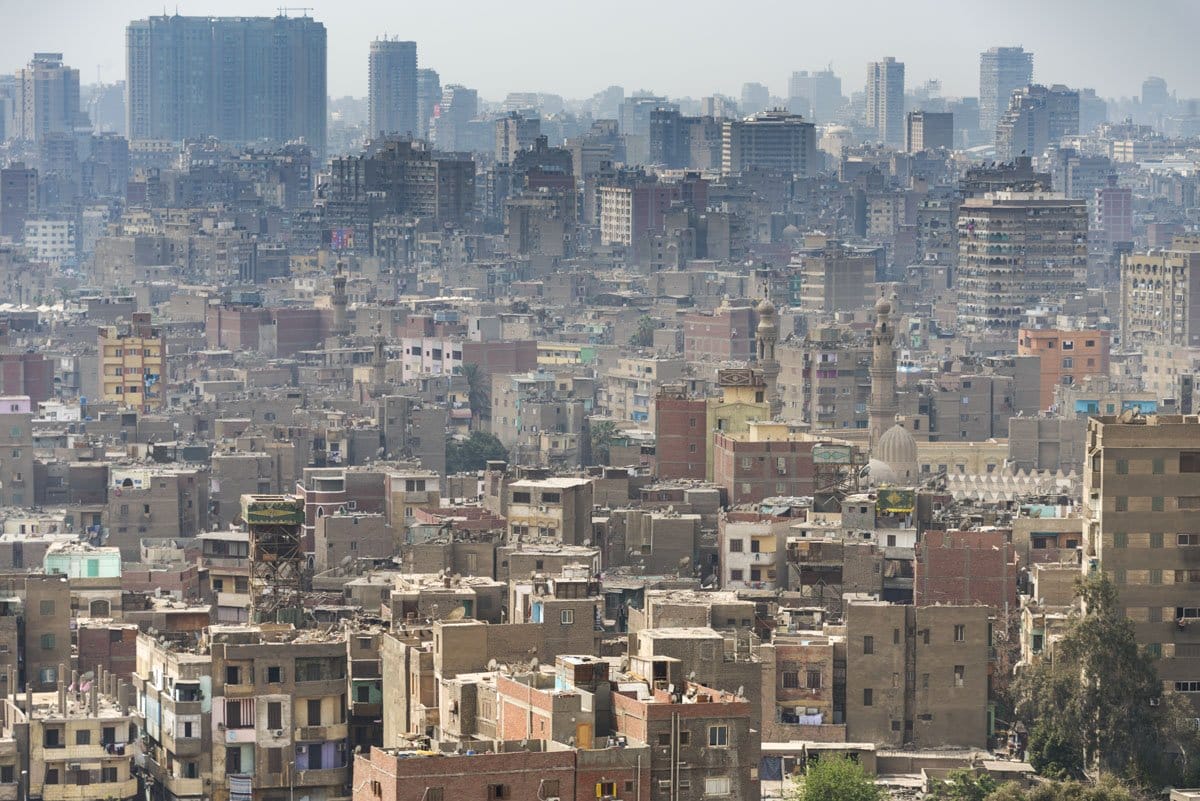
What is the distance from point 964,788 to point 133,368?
2102 inches

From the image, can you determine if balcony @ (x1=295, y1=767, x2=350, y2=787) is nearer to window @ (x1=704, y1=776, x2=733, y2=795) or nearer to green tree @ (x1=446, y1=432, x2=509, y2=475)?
window @ (x1=704, y1=776, x2=733, y2=795)

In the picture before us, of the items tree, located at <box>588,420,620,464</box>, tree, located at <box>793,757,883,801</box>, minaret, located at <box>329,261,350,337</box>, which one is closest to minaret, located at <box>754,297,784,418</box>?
tree, located at <box>588,420,620,464</box>

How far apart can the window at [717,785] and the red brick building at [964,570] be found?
13.5m

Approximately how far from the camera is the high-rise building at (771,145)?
607 ft

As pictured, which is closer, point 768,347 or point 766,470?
point 766,470

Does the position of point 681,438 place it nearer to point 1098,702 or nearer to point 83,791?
point 1098,702

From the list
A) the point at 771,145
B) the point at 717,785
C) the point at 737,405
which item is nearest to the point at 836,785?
the point at 717,785

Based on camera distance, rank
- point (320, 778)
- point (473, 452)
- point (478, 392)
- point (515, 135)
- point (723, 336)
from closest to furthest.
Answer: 1. point (320, 778)
2. point (473, 452)
3. point (478, 392)
4. point (723, 336)
5. point (515, 135)

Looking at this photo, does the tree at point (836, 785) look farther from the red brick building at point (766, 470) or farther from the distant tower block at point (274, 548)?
the red brick building at point (766, 470)

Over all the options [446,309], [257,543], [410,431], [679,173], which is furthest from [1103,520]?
[679,173]

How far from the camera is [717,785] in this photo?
34.7 meters

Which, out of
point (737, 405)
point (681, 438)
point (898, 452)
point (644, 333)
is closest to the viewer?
point (898, 452)

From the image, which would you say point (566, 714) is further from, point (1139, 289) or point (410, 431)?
point (1139, 289)

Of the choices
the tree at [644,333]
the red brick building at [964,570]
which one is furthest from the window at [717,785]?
the tree at [644,333]
